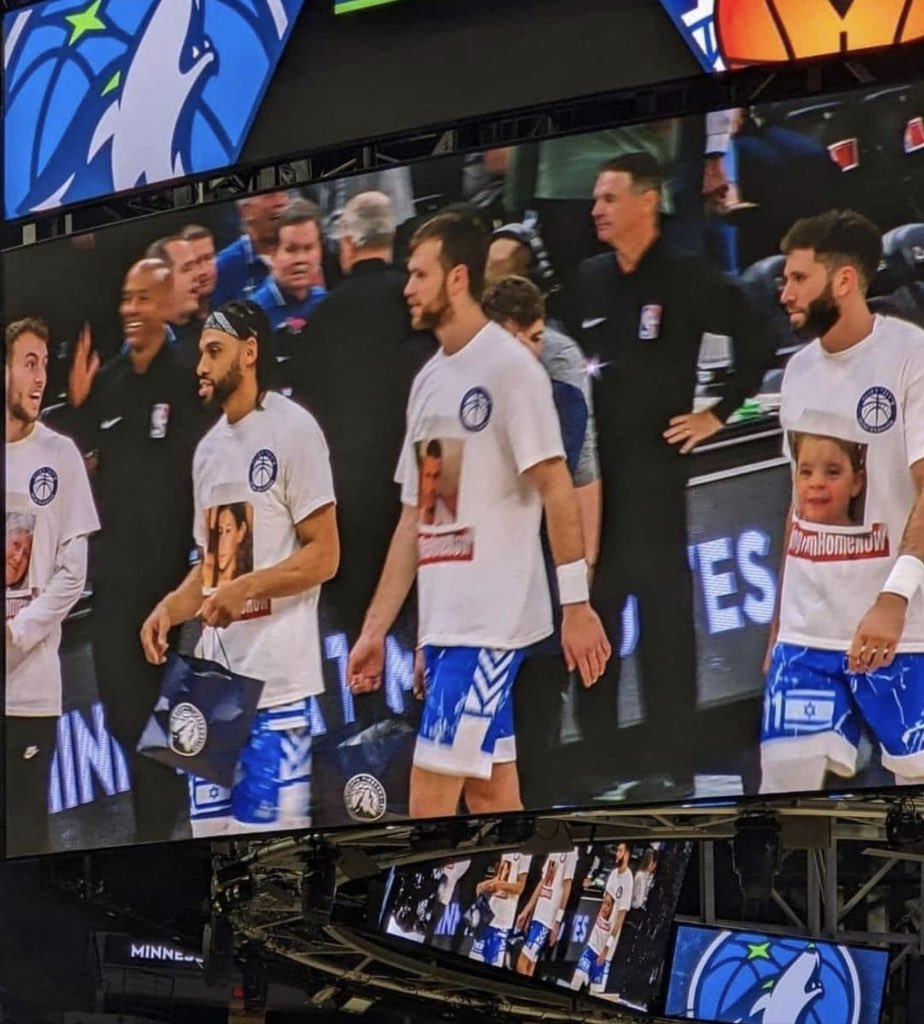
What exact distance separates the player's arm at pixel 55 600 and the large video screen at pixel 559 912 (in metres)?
5.63

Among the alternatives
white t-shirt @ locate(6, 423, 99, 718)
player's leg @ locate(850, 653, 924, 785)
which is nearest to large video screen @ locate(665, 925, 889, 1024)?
white t-shirt @ locate(6, 423, 99, 718)

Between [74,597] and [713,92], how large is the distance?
404 centimetres

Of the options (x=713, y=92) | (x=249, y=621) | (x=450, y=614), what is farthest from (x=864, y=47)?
(x=249, y=621)

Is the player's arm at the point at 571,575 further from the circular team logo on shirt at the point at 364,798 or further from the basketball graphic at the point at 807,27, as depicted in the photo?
the basketball graphic at the point at 807,27

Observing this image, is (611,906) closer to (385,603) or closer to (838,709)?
(385,603)

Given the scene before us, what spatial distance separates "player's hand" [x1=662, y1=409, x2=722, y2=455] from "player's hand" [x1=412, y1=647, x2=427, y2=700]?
148 centimetres

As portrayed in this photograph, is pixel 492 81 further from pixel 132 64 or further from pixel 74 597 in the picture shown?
pixel 74 597

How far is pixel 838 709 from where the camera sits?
962cm

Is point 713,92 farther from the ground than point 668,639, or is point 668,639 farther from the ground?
point 713,92

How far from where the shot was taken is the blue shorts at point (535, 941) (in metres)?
17.8

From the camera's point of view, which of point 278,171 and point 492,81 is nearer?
point 492,81

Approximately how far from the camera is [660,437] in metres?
10.2

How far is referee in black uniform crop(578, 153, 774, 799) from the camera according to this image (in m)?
9.98

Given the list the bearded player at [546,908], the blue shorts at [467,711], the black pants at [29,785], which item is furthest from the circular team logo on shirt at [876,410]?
the bearded player at [546,908]
